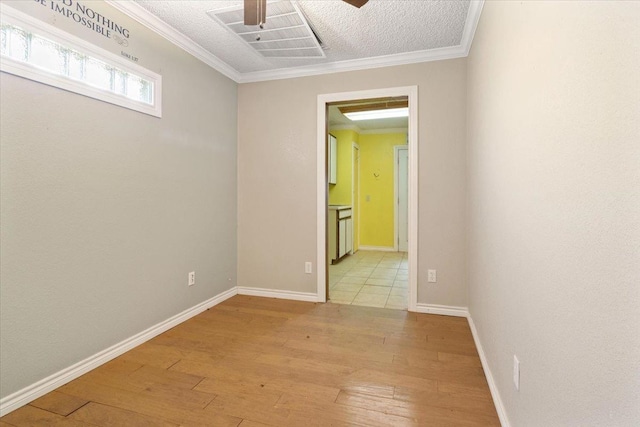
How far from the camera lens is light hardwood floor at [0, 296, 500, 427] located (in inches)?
62.0

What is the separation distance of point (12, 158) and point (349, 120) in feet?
15.7

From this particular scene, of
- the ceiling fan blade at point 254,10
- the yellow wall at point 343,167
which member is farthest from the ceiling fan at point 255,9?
the yellow wall at point 343,167

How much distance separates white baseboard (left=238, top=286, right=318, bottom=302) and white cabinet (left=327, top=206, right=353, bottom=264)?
6.18 ft

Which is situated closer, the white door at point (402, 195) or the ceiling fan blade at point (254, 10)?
the ceiling fan blade at point (254, 10)

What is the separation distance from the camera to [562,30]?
90cm

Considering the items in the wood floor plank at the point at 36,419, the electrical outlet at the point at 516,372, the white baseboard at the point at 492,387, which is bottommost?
the wood floor plank at the point at 36,419

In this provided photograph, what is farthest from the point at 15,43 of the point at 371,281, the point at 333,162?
the point at 333,162

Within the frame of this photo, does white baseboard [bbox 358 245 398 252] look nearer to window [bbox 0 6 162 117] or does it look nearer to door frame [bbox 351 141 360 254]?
door frame [bbox 351 141 360 254]

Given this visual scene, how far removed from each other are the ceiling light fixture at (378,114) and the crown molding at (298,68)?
1863 mm

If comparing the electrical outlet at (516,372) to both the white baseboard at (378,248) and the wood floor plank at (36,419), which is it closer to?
the wood floor plank at (36,419)

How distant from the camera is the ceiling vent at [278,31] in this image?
2.22 metres

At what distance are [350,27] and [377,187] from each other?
4.41 m

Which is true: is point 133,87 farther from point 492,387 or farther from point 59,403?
point 492,387

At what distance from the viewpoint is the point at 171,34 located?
8.36ft
